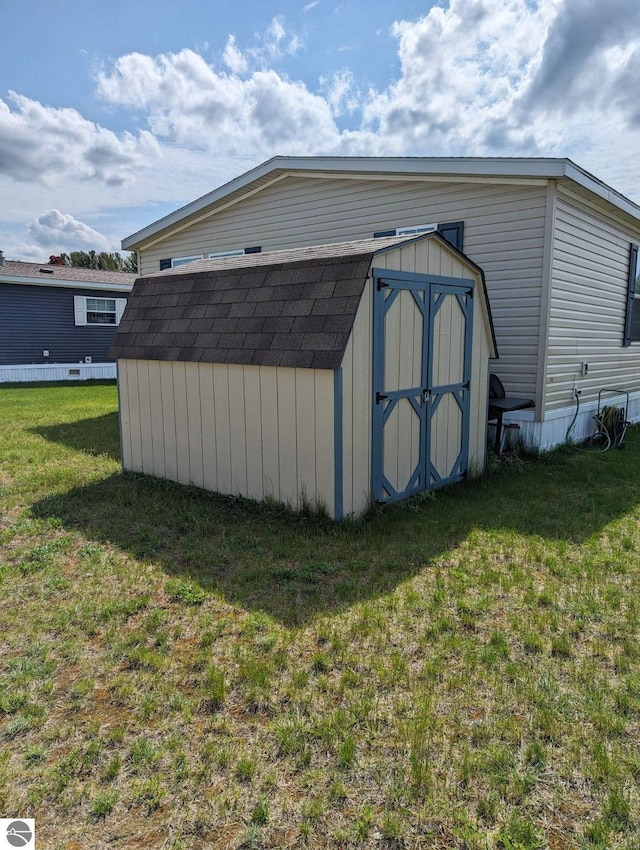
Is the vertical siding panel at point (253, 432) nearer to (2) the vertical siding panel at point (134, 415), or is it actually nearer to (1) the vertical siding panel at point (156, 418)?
(1) the vertical siding panel at point (156, 418)

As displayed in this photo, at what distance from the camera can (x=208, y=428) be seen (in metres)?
5.38

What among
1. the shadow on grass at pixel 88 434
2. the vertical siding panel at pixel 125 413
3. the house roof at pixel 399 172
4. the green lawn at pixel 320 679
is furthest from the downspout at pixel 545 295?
the shadow on grass at pixel 88 434

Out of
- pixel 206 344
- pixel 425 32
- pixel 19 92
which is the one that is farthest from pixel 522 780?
pixel 19 92

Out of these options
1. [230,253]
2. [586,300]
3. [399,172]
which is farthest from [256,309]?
[230,253]

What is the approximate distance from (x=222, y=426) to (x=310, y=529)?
4.67 feet

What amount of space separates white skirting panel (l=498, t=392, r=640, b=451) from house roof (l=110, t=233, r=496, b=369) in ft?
9.32

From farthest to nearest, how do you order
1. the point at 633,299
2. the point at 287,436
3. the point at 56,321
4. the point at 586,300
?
the point at 56,321, the point at 633,299, the point at 586,300, the point at 287,436

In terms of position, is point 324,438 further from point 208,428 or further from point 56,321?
point 56,321

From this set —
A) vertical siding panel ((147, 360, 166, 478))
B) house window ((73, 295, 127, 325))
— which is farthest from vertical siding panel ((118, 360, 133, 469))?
house window ((73, 295, 127, 325))

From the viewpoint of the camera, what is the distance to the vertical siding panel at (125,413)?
624 centimetres

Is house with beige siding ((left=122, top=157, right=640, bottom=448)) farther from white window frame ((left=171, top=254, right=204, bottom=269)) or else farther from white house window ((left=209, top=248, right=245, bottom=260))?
white window frame ((left=171, top=254, right=204, bottom=269))

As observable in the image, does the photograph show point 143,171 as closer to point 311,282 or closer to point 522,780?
point 311,282

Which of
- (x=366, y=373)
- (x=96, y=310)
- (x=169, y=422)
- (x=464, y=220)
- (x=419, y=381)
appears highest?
(x=464, y=220)

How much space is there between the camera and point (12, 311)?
15.8 meters
